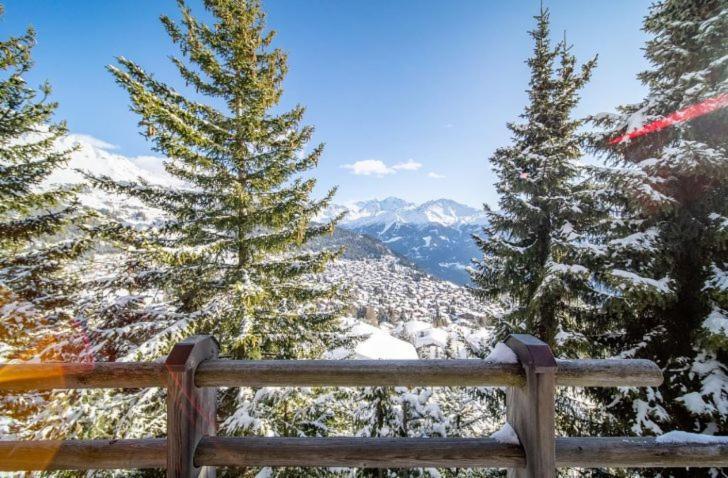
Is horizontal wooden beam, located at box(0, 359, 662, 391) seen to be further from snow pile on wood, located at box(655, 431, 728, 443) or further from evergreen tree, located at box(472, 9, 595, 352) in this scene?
evergreen tree, located at box(472, 9, 595, 352)

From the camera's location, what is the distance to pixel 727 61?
18.6ft

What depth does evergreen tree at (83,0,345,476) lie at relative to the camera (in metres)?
7.02

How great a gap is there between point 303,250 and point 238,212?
283cm

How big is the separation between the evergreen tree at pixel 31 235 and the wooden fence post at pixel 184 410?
22.8 ft

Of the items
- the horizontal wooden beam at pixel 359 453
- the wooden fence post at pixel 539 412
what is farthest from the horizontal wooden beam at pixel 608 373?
the horizontal wooden beam at pixel 359 453

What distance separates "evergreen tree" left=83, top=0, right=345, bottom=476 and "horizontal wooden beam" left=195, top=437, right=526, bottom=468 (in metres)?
4.89

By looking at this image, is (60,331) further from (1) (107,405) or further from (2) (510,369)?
(2) (510,369)

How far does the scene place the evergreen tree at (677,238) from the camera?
5.49 m

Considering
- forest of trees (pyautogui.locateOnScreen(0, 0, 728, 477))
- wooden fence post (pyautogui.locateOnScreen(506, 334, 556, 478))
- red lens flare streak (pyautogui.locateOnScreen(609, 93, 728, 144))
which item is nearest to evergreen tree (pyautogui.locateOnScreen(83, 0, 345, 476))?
forest of trees (pyautogui.locateOnScreen(0, 0, 728, 477))

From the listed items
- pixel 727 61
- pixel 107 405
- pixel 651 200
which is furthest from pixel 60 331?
pixel 727 61

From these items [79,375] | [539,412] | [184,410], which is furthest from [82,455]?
[539,412]

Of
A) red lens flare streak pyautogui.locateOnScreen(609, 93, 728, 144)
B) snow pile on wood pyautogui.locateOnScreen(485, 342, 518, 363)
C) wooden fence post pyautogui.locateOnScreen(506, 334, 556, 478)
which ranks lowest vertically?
wooden fence post pyautogui.locateOnScreen(506, 334, 556, 478)

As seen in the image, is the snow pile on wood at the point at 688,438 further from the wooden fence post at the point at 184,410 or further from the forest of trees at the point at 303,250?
the forest of trees at the point at 303,250

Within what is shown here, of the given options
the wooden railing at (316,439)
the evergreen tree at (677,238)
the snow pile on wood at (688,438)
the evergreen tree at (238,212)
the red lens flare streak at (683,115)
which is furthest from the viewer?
the evergreen tree at (238,212)
